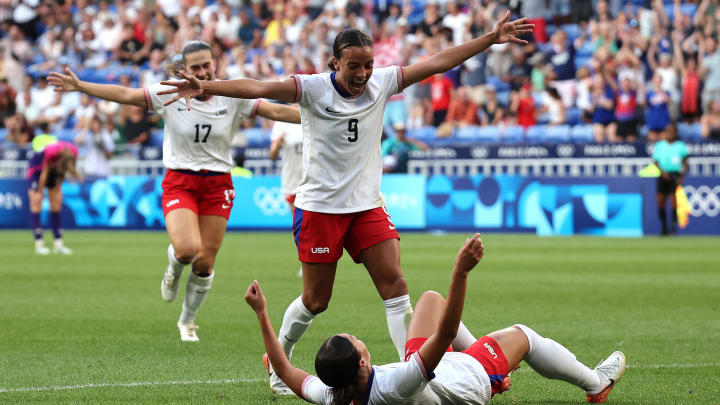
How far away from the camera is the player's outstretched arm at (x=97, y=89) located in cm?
840

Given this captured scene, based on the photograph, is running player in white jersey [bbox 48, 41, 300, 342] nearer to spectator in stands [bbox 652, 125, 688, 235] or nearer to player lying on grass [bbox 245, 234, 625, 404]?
player lying on grass [bbox 245, 234, 625, 404]

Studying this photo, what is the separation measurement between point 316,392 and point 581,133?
66.5 ft

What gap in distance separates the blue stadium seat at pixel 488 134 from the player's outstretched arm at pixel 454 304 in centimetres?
2092

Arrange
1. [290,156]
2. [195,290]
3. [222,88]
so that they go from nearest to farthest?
[222,88], [195,290], [290,156]

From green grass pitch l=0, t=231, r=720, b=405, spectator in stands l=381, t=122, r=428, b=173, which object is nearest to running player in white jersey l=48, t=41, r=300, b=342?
green grass pitch l=0, t=231, r=720, b=405

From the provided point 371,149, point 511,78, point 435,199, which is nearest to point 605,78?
point 511,78

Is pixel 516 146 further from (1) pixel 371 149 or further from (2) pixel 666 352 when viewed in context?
(1) pixel 371 149

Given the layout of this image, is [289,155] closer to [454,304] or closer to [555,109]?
[555,109]

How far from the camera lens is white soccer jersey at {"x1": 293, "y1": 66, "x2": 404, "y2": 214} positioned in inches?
275

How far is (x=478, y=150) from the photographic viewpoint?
25000 mm

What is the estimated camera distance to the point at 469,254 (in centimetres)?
506

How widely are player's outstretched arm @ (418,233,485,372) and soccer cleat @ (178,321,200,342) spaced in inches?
176

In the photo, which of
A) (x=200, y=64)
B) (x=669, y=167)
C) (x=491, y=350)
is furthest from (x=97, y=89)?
(x=669, y=167)

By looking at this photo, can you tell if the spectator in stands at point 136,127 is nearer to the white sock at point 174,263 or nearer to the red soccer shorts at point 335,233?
the white sock at point 174,263
